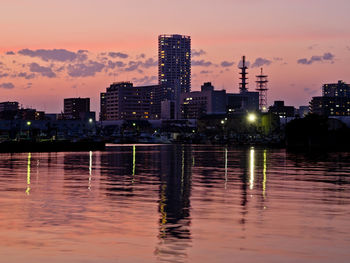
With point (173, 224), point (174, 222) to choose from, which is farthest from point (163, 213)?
point (173, 224)

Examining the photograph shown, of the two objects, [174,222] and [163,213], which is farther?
[163,213]

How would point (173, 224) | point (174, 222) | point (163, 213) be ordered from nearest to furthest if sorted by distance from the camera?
point (173, 224)
point (174, 222)
point (163, 213)

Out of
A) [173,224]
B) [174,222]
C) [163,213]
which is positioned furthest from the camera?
[163,213]

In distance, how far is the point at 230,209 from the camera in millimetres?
29703

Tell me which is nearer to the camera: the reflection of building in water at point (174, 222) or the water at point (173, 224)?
the water at point (173, 224)

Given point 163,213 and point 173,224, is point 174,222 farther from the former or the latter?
point 163,213

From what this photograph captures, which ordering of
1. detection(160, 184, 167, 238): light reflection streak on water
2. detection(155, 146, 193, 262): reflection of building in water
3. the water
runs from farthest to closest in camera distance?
detection(160, 184, 167, 238): light reflection streak on water
detection(155, 146, 193, 262): reflection of building in water
the water

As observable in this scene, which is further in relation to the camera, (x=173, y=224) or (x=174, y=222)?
(x=174, y=222)

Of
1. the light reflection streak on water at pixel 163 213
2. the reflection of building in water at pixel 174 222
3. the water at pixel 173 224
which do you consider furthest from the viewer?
the light reflection streak on water at pixel 163 213

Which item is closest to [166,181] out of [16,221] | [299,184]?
[299,184]

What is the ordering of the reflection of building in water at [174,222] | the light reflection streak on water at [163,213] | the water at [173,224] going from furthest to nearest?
the light reflection streak on water at [163,213] → the reflection of building in water at [174,222] → the water at [173,224]

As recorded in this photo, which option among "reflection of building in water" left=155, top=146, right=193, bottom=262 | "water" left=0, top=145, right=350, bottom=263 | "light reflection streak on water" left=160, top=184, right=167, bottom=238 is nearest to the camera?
"water" left=0, top=145, right=350, bottom=263

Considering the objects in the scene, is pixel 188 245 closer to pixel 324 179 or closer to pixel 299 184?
pixel 299 184

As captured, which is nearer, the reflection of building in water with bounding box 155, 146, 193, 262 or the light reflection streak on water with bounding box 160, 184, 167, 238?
the reflection of building in water with bounding box 155, 146, 193, 262
